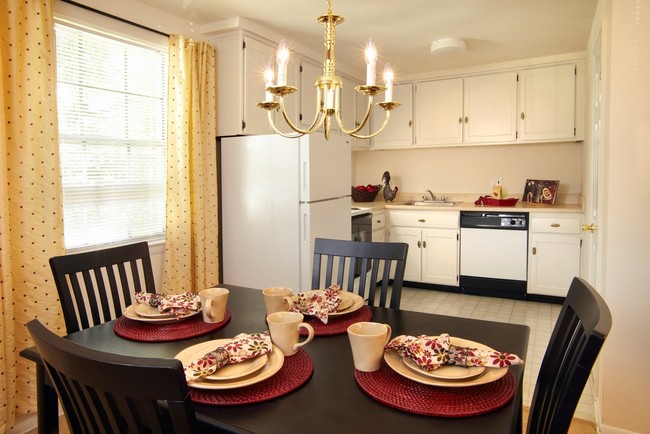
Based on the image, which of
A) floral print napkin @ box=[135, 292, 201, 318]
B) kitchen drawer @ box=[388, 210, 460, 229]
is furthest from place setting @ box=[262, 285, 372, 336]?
kitchen drawer @ box=[388, 210, 460, 229]

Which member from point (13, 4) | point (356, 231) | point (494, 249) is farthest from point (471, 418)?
point (494, 249)

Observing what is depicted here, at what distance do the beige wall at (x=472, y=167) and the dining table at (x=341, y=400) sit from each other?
3639 mm

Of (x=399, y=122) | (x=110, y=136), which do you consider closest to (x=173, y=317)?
(x=110, y=136)

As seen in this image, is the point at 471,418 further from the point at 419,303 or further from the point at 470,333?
the point at 419,303

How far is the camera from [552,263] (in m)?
4.10

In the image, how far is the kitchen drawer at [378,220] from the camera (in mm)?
4473

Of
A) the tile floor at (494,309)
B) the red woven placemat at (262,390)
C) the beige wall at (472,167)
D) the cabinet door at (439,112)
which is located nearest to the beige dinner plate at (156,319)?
the red woven placemat at (262,390)

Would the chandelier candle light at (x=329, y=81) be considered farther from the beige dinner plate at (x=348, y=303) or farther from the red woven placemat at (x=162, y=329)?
the red woven placemat at (x=162, y=329)

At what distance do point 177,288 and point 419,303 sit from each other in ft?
7.51

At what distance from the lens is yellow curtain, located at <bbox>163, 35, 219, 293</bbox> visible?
2.91 meters

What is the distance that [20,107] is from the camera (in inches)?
82.7

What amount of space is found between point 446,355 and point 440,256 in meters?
3.53

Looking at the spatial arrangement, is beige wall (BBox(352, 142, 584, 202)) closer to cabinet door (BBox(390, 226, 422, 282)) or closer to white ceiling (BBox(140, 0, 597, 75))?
cabinet door (BBox(390, 226, 422, 282))

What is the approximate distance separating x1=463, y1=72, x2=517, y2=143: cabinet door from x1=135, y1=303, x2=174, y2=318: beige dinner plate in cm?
383
